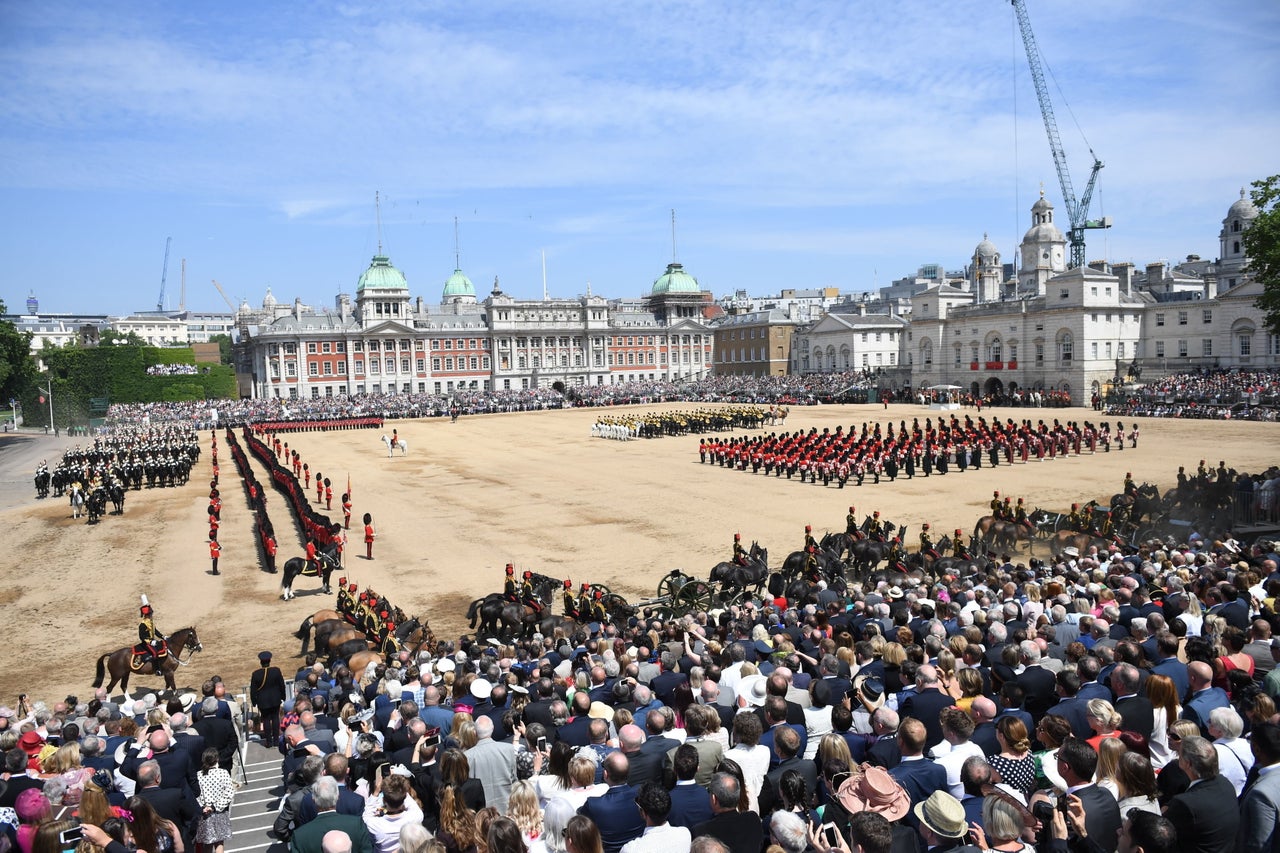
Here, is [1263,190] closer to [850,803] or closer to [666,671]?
[666,671]

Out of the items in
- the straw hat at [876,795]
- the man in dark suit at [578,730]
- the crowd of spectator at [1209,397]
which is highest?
the crowd of spectator at [1209,397]

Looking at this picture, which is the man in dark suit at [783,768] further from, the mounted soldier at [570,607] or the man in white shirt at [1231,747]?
the mounted soldier at [570,607]

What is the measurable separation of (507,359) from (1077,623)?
89430 mm

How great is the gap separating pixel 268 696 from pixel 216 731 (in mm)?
2499

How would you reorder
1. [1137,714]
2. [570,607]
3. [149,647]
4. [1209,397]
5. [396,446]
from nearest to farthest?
[1137,714], [149,647], [570,607], [396,446], [1209,397]

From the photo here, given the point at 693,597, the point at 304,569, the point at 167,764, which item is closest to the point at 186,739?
the point at 167,764

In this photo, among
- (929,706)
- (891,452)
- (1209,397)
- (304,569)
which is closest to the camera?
(929,706)

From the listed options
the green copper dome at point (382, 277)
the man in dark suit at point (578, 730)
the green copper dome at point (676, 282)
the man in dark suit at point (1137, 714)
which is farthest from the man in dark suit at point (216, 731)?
the green copper dome at point (676, 282)

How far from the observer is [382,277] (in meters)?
93.8

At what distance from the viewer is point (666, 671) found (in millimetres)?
9055

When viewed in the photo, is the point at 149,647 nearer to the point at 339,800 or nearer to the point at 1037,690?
the point at 339,800

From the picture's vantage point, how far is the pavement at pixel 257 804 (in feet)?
23.0

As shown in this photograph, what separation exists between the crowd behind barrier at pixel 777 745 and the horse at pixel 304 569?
27.6 feet

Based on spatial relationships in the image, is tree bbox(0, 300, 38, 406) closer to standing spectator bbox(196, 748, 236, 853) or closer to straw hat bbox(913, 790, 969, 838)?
standing spectator bbox(196, 748, 236, 853)
